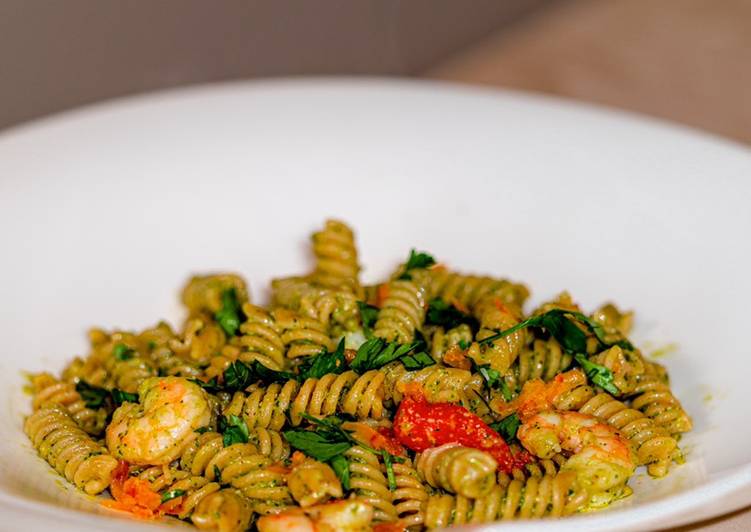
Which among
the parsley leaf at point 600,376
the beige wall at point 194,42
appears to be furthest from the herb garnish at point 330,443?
the beige wall at point 194,42

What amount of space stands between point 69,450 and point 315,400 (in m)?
0.48

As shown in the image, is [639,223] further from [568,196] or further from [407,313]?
[407,313]

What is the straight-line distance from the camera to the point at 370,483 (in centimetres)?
179

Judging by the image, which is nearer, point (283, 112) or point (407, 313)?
point (407, 313)

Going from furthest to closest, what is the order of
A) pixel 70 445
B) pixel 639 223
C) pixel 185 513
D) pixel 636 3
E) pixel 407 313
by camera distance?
pixel 636 3 < pixel 639 223 < pixel 407 313 < pixel 70 445 < pixel 185 513

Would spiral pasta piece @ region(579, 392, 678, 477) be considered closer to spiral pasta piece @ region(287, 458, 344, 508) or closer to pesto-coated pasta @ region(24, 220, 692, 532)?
pesto-coated pasta @ region(24, 220, 692, 532)

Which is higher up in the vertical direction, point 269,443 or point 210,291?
point 210,291

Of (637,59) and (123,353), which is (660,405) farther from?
(637,59)

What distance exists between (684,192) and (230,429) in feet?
4.47

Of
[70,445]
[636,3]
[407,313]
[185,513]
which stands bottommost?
[185,513]

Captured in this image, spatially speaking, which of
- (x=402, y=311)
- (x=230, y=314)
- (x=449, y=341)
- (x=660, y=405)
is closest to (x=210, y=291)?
(x=230, y=314)

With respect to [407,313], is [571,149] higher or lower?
higher

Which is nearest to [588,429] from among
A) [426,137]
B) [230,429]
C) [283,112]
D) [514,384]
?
[514,384]

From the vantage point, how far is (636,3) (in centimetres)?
460
